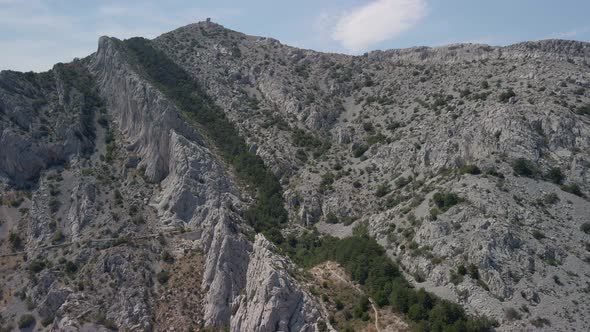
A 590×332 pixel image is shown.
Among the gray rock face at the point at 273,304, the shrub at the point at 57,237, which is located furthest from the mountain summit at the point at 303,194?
the shrub at the point at 57,237

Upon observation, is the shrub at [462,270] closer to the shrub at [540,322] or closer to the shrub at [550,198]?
the shrub at [540,322]

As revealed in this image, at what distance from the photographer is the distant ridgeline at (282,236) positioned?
184 ft

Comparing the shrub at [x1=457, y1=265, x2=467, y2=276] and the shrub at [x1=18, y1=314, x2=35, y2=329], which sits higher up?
the shrub at [x1=457, y1=265, x2=467, y2=276]

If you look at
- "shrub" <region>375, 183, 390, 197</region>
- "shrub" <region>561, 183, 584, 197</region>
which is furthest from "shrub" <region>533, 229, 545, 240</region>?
"shrub" <region>375, 183, 390, 197</region>

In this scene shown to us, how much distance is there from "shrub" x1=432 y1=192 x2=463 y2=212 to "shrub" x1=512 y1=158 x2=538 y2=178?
28.6 ft

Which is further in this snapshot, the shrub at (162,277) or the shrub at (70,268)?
the shrub at (70,268)

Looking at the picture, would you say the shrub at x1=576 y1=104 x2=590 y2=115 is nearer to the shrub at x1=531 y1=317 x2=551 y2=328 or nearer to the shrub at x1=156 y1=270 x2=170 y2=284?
the shrub at x1=531 y1=317 x2=551 y2=328

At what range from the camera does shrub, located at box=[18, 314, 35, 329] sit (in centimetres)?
6765

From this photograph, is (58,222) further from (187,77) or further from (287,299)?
(187,77)

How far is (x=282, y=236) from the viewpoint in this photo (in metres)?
82.1

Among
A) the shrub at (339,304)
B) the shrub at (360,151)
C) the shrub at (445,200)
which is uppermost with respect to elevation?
the shrub at (360,151)

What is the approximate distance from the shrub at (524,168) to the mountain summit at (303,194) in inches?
7.2

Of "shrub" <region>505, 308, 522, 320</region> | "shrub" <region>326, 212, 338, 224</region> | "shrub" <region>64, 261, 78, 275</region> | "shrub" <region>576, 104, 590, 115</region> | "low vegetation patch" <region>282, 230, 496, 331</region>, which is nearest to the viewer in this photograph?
"shrub" <region>505, 308, 522, 320</region>

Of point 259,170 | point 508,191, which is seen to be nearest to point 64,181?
point 259,170
